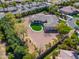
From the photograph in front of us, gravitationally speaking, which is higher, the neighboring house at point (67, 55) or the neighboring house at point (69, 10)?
the neighboring house at point (69, 10)

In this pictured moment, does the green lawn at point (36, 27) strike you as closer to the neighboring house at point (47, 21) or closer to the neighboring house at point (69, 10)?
the neighboring house at point (47, 21)

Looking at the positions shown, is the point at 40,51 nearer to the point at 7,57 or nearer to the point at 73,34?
the point at 7,57

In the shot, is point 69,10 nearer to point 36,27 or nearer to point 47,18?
point 47,18

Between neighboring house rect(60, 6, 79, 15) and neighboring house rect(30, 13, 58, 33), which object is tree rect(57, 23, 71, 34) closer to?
neighboring house rect(30, 13, 58, 33)

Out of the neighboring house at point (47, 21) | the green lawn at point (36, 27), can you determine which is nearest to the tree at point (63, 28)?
the neighboring house at point (47, 21)

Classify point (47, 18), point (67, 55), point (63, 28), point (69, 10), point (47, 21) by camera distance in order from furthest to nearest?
point (69, 10) < point (47, 18) < point (47, 21) < point (63, 28) < point (67, 55)

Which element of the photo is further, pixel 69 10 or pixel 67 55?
pixel 69 10

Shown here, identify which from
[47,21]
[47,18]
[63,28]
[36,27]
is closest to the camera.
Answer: [63,28]

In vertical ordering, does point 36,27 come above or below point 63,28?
below

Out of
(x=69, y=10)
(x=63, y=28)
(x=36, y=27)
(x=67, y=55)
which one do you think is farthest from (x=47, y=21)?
(x=67, y=55)

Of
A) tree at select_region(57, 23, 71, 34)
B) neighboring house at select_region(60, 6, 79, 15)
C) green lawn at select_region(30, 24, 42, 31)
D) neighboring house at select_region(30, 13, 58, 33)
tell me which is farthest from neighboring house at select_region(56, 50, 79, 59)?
neighboring house at select_region(60, 6, 79, 15)
